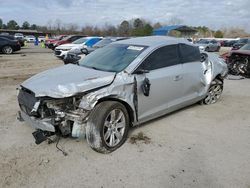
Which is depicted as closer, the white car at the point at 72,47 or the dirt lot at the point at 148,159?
the dirt lot at the point at 148,159

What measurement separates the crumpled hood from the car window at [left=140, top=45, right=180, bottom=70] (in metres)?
0.73

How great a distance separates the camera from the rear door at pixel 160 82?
174 inches

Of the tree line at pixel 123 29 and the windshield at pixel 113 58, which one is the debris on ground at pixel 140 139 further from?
the tree line at pixel 123 29

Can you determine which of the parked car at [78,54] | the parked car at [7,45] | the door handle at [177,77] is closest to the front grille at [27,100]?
the door handle at [177,77]

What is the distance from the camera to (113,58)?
4.77m

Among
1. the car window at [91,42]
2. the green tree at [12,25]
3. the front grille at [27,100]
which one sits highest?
the green tree at [12,25]

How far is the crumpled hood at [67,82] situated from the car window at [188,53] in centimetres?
184

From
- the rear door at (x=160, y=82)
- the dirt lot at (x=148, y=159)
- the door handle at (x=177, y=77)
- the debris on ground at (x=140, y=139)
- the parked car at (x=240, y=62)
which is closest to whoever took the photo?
the dirt lot at (x=148, y=159)

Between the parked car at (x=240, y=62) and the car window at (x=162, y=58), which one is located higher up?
the car window at (x=162, y=58)

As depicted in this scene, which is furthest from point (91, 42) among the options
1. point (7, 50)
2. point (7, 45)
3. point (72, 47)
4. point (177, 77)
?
point (177, 77)

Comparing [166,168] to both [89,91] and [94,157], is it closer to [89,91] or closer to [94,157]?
[94,157]

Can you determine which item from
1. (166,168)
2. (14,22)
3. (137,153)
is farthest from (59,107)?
(14,22)

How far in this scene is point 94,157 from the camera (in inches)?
150

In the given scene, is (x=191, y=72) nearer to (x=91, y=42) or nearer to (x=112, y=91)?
(x=112, y=91)
